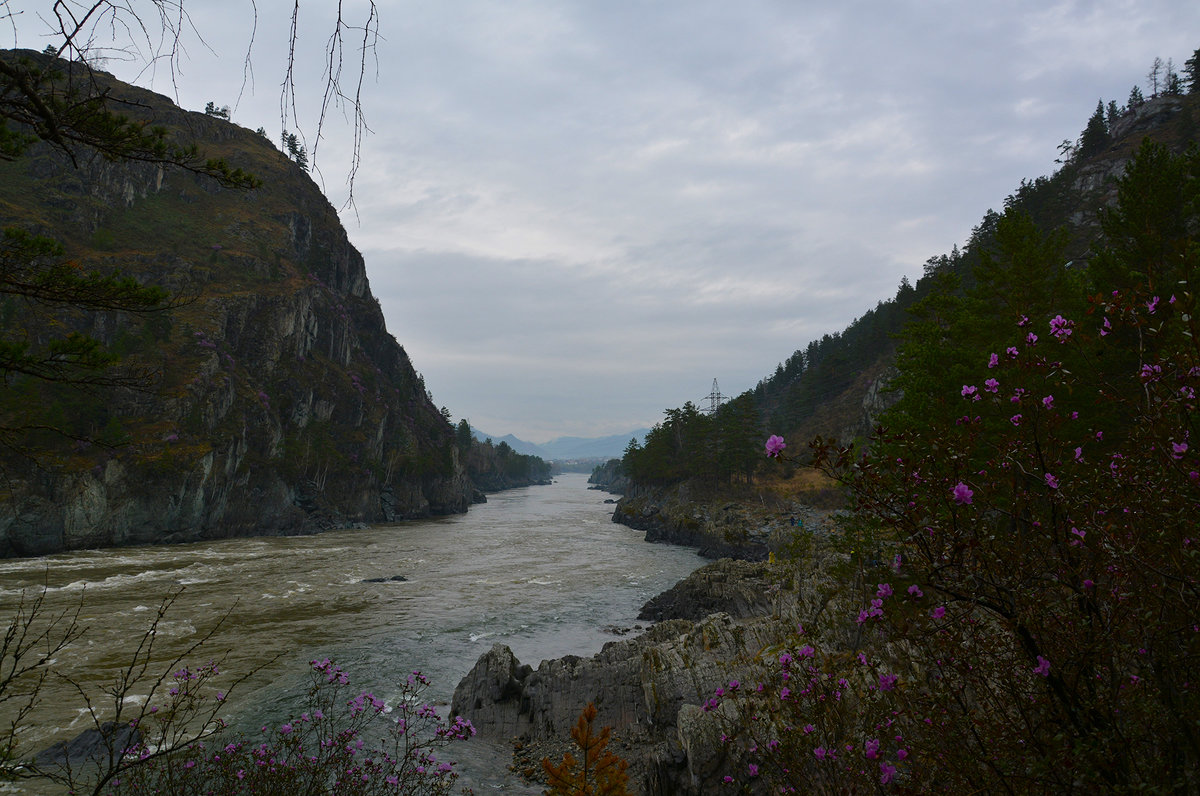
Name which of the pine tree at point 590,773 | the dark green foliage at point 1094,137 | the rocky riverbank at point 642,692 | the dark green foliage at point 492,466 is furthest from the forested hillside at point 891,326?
the dark green foliage at point 492,466

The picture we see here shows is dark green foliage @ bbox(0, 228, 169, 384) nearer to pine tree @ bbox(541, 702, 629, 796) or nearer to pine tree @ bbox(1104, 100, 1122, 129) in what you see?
pine tree @ bbox(541, 702, 629, 796)

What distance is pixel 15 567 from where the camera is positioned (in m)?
31.6

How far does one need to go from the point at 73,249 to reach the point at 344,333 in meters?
33.6

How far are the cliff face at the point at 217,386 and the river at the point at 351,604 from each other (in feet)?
17.2

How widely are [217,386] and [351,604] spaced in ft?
142

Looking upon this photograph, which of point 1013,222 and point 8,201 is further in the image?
point 8,201

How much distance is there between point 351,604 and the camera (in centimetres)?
2531

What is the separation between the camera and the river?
52.1ft

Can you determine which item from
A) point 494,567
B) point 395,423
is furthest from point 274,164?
point 494,567

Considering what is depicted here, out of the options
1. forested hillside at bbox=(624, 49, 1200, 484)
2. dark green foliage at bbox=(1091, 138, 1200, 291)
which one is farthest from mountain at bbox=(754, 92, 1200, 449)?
dark green foliage at bbox=(1091, 138, 1200, 291)

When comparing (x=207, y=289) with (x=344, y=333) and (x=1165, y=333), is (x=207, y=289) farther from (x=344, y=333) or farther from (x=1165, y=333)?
(x=1165, y=333)

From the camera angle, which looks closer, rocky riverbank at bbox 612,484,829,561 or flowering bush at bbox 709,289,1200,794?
flowering bush at bbox 709,289,1200,794

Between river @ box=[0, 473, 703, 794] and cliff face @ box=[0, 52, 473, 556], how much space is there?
17.2 ft

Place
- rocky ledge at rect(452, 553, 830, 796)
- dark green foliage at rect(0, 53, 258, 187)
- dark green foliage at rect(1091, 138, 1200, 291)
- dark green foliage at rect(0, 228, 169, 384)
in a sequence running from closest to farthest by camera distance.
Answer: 1. dark green foliage at rect(0, 53, 258, 187)
2. dark green foliage at rect(0, 228, 169, 384)
3. rocky ledge at rect(452, 553, 830, 796)
4. dark green foliage at rect(1091, 138, 1200, 291)
